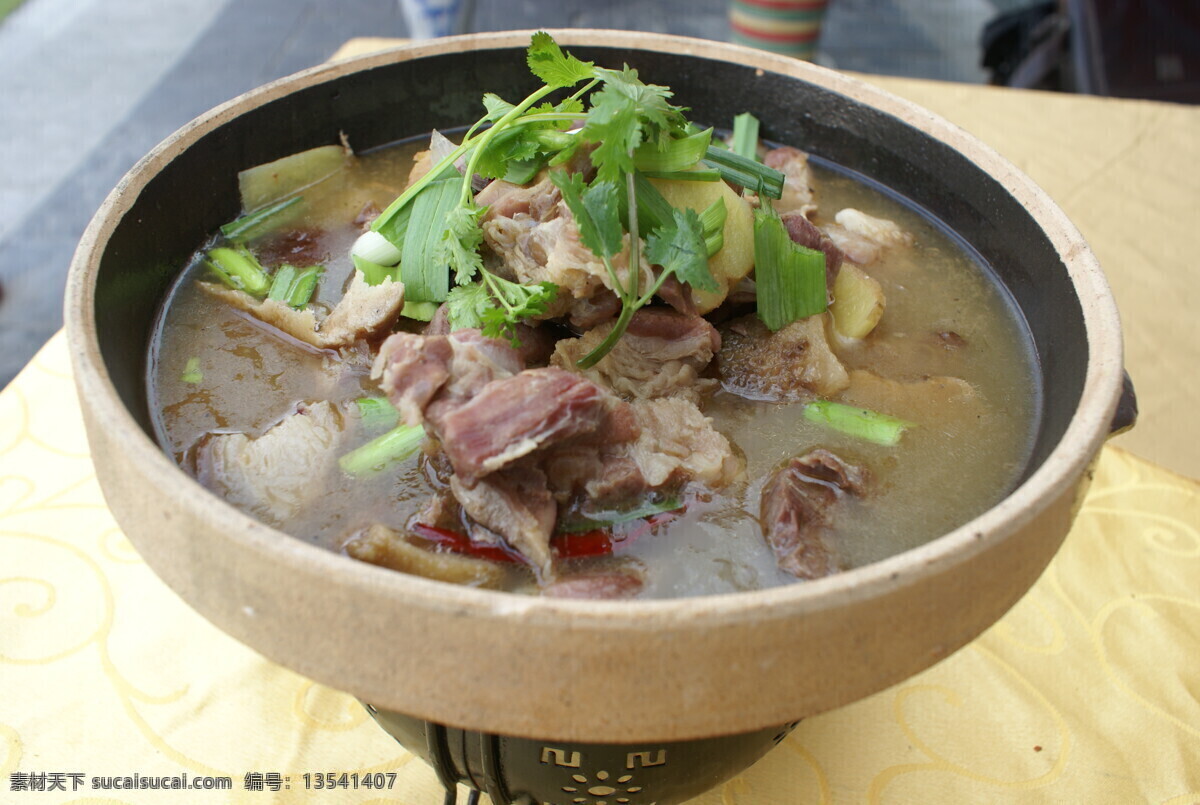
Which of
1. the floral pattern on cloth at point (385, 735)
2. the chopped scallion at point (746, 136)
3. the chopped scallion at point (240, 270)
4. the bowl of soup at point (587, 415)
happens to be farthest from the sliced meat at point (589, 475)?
the chopped scallion at point (746, 136)

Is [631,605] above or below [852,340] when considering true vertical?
above

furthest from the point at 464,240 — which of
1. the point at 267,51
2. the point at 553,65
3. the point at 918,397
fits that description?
the point at 267,51

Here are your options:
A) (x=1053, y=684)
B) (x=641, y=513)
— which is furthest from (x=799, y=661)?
(x=1053, y=684)

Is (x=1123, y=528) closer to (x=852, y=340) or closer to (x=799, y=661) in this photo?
(x=852, y=340)

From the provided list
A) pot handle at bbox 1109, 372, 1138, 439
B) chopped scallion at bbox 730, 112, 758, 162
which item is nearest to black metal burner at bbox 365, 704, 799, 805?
pot handle at bbox 1109, 372, 1138, 439

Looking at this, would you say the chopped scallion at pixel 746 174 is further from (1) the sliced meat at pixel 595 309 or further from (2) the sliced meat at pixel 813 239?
(1) the sliced meat at pixel 595 309

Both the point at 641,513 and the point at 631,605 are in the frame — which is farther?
the point at 641,513
